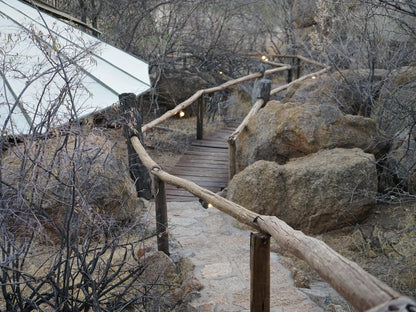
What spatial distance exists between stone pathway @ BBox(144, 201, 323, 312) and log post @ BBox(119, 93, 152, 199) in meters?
0.59

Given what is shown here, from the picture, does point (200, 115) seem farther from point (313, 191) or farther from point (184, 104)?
point (313, 191)

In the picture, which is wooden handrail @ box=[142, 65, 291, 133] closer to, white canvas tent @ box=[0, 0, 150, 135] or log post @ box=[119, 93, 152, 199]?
log post @ box=[119, 93, 152, 199]

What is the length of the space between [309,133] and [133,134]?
6.90ft

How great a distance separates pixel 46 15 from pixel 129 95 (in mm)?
1530

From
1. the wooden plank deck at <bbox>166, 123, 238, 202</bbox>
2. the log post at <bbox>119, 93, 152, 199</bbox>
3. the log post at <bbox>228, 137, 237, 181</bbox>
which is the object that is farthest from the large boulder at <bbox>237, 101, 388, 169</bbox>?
the log post at <bbox>119, 93, 152, 199</bbox>

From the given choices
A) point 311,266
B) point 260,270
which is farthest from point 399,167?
point 311,266

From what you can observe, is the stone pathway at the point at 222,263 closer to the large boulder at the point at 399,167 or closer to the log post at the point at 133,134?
the log post at the point at 133,134

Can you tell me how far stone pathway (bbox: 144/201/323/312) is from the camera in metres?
3.20

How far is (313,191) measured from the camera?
486 centimetres

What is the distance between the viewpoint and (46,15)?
5680 millimetres

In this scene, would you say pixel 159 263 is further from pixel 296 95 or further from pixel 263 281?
pixel 296 95

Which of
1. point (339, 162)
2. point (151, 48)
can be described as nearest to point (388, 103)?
point (339, 162)

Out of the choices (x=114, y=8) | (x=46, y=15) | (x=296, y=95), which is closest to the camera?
(x=46, y=15)

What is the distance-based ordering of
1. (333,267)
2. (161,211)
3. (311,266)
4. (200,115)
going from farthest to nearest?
(200,115) → (161,211) → (311,266) → (333,267)
